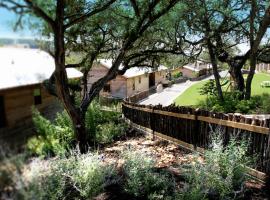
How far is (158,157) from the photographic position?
688 centimetres

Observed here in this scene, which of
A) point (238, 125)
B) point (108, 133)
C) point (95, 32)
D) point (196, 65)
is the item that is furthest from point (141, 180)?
point (196, 65)

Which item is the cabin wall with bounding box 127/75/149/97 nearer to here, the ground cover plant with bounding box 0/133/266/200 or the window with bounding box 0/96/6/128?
the ground cover plant with bounding box 0/133/266/200

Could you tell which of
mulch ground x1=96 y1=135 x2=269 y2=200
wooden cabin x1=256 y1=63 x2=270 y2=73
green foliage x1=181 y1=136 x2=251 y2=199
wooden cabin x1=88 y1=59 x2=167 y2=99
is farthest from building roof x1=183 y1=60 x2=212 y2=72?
green foliage x1=181 y1=136 x2=251 y2=199

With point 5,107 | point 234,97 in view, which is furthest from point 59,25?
point 234,97

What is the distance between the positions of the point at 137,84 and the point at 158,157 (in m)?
32.3

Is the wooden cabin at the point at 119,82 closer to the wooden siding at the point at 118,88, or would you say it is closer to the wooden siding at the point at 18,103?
the wooden siding at the point at 118,88

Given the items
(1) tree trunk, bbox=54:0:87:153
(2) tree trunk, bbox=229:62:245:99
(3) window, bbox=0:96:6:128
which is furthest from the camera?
(2) tree trunk, bbox=229:62:245:99

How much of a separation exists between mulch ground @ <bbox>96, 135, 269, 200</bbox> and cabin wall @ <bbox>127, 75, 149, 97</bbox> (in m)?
25.9

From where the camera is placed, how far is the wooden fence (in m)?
5.44

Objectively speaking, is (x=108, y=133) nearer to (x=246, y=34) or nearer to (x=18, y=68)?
(x=18, y=68)

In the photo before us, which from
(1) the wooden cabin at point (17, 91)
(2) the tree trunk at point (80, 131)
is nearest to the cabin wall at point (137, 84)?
(2) the tree trunk at point (80, 131)

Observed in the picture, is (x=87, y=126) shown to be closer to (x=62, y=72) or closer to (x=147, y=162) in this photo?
(x=62, y=72)

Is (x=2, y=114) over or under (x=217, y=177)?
over

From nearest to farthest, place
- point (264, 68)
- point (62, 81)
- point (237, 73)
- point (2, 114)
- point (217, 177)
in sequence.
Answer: point (2, 114) → point (217, 177) → point (62, 81) → point (237, 73) → point (264, 68)
